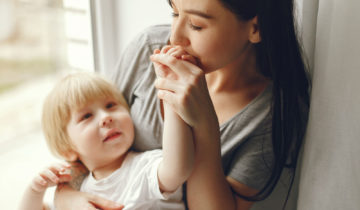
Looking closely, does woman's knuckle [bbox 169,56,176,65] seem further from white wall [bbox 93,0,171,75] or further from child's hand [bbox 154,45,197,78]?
white wall [bbox 93,0,171,75]

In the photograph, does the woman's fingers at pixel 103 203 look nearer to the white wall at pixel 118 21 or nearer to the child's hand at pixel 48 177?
the child's hand at pixel 48 177

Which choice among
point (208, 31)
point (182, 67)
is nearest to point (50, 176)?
point (182, 67)

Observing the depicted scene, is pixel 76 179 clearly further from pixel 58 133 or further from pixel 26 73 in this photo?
pixel 26 73

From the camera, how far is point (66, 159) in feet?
3.97

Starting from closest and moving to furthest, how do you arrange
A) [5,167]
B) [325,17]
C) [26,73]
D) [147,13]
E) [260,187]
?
1. [325,17]
2. [260,187]
3. [147,13]
4. [5,167]
5. [26,73]

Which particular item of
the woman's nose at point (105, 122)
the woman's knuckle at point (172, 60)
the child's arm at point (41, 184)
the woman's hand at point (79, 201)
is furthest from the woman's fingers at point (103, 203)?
the woman's knuckle at point (172, 60)

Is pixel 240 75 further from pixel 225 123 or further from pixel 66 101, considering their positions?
pixel 66 101

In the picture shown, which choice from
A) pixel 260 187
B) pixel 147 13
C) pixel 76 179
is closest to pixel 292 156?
pixel 260 187

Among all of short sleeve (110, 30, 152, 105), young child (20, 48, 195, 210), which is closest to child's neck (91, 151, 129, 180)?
young child (20, 48, 195, 210)

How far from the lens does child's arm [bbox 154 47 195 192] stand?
920 mm

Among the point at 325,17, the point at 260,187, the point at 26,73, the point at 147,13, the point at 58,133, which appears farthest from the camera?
the point at 26,73

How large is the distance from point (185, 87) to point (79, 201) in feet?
1.54

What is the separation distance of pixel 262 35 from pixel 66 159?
714mm

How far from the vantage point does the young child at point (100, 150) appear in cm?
102
